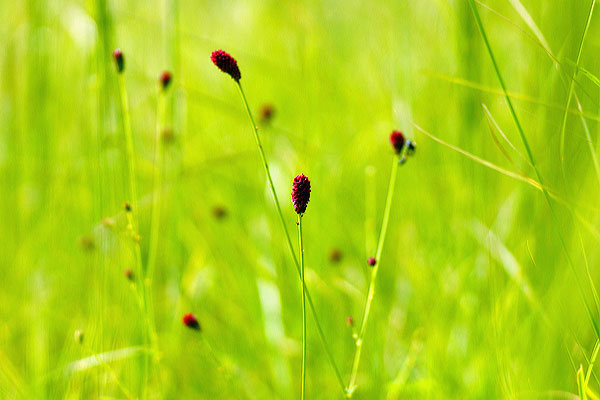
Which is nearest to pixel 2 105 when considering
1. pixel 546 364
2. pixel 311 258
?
pixel 311 258

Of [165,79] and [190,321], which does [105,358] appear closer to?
[190,321]

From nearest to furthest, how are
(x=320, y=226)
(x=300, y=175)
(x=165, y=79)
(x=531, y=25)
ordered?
1. (x=300, y=175)
2. (x=531, y=25)
3. (x=165, y=79)
4. (x=320, y=226)

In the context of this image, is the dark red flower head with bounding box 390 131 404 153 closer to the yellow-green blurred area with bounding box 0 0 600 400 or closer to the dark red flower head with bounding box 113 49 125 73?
the yellow-green blurred area with bounding box 0 0 600 400

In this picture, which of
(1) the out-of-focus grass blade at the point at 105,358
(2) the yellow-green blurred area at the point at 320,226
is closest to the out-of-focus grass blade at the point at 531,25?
(2) the yellow-green blurred area at the point at 320,226

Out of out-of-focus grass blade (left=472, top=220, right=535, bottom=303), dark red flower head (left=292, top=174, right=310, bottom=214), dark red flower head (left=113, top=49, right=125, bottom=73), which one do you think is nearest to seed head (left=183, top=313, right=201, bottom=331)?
dark red flower head (left=292, top=174, right=310, bottom=214)

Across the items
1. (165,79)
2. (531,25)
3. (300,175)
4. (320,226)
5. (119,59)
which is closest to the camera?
(300,175)

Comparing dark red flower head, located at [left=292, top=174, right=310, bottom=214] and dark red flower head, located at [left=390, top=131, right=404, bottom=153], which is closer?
dark red flower head, located at [left=292, top=174, right=310, bottom=214]

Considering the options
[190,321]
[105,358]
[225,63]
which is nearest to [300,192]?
[225,63]

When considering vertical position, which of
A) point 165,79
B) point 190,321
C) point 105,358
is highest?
point 165,79
